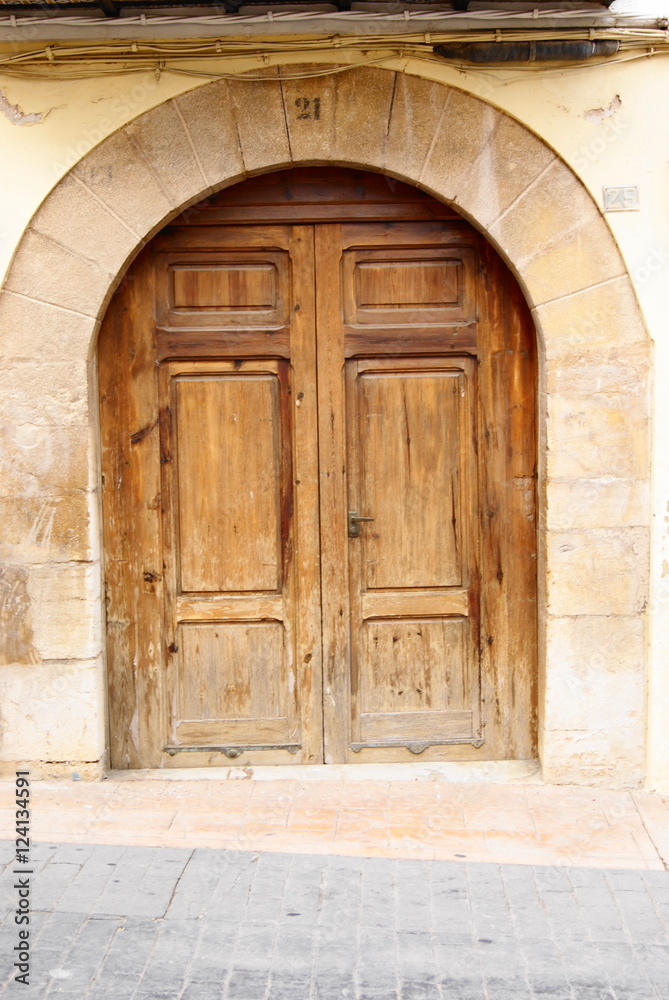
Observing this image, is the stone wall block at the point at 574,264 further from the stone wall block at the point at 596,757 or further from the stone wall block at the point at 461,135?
the stone wall block at the point at 596,757

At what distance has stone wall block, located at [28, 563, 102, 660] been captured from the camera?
4320 mm

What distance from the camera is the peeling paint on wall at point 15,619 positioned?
4.32m

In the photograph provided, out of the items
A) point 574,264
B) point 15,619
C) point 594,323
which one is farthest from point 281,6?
point 15,619

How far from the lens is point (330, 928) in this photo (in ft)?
10.7

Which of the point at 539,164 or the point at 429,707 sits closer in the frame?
the point at 539,164

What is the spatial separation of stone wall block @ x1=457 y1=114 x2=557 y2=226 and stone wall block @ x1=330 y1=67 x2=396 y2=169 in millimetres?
411

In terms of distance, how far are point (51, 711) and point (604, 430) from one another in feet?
8.92

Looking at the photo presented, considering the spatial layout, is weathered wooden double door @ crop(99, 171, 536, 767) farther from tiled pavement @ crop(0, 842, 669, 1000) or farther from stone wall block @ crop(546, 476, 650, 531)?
tiled pavement @ crop(0, 842, 669, 1000)

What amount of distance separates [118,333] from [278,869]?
2.43m

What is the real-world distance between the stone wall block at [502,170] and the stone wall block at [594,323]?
48 cm

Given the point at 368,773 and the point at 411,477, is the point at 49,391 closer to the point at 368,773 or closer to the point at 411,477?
the point at 411,477

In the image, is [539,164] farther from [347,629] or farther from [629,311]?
[347,629]

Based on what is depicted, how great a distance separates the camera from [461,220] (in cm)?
450

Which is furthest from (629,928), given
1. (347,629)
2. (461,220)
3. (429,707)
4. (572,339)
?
(461,220)
